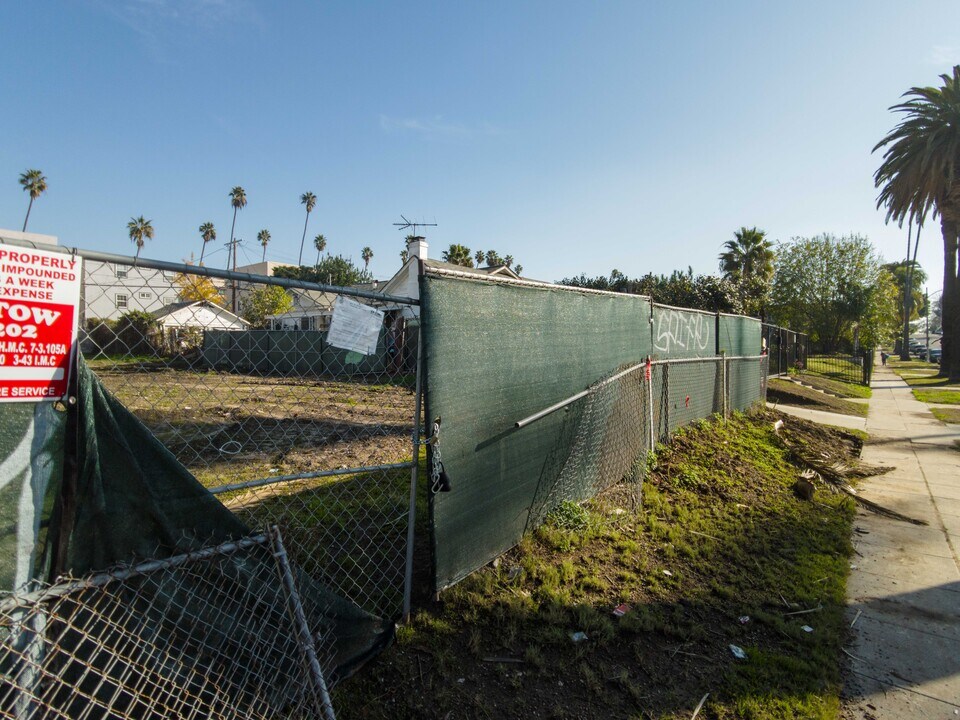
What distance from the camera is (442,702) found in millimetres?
2521

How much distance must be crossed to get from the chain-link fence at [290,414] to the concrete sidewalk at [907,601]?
277cm

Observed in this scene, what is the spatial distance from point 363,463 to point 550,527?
10.5 feet

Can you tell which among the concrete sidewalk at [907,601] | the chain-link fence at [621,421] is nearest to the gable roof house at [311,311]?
the chain-link fence at [621,421]

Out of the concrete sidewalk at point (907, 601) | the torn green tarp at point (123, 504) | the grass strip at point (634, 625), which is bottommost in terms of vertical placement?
the concrete sidewalk at point (907, 601)

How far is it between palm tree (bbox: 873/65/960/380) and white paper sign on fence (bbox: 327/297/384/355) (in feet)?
93.3

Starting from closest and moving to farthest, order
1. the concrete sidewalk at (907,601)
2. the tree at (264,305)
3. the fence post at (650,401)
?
the concrete sidewalk at (907,601)
the fence post at (650,401)
the tree at (264,305)

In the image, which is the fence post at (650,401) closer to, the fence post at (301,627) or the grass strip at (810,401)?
the fence post at (301,627)

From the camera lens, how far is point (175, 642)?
82.3 inches

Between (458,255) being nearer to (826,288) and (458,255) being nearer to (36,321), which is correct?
(826,288)

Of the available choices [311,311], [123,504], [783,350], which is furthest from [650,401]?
[783,350]

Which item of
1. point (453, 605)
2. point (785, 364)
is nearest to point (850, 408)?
point (785, 364)

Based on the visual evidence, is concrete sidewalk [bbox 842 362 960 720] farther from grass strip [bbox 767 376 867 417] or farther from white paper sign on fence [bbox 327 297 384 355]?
grass strip [bbox 767 376 867 417]

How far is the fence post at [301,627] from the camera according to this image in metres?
2.20

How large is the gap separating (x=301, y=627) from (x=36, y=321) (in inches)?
61.3
